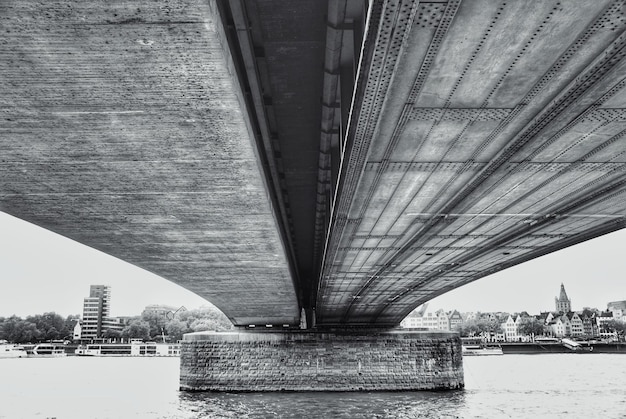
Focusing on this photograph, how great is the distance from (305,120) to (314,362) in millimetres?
27447

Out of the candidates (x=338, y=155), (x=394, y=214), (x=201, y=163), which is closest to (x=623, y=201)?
(x=394, y=214)

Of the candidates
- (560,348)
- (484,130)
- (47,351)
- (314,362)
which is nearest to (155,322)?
(47,351)

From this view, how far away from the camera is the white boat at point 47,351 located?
144000 millimetres

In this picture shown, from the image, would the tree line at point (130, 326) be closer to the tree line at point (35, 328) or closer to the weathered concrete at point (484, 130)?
the tree line at point (35, 328)

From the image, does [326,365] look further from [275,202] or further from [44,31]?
[44,31]

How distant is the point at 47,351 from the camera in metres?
151

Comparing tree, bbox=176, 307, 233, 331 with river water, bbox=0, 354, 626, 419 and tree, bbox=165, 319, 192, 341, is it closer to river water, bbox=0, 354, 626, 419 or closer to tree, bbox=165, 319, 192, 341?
tree, bbox=165, 319, 192, 341

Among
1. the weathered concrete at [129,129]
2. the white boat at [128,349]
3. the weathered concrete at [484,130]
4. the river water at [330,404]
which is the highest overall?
the weathered concrete at [484,130]

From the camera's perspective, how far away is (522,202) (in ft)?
57.6

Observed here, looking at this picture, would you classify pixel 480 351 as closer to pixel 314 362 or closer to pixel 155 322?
pixel 314 362

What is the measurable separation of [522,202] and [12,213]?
510 inches

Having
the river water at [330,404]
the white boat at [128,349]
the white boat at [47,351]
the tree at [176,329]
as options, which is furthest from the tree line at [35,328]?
the river water at [330,404]

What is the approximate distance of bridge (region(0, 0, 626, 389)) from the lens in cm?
766

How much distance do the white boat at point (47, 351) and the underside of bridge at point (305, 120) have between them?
13934 centimetres
